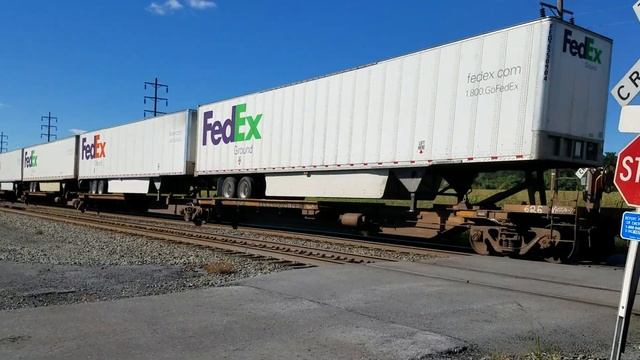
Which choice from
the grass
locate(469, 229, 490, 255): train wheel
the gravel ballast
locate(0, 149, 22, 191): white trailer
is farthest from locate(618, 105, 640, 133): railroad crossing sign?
locate(0, 149, 22, 191): white trailer

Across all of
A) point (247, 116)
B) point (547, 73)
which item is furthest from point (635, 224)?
point (247, 116)

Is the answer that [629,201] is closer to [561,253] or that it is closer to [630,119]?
[630,119]

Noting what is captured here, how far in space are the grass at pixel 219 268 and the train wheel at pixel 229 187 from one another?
31.6 ft

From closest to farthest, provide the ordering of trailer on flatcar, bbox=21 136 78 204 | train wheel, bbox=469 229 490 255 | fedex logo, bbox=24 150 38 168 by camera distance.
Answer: train wheel, bbox=469 229 490 255 < trailer on flatcar, bbox=21 136 78 204 < fedex logo, bbox=24 150 38 168

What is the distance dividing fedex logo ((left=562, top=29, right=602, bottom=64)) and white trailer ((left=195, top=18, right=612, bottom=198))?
2 cm

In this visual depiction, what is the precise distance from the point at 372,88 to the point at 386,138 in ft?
4.60

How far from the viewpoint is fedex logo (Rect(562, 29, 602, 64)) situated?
10.8m

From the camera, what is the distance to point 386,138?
1348cm

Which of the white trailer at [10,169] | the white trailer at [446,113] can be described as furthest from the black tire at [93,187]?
the white trailer at [446,113]

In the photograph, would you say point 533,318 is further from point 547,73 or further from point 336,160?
point 336,160

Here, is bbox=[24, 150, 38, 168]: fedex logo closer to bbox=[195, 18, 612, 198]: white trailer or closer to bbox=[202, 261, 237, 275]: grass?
bbox=[195, 18, 612, 198]: white trailer

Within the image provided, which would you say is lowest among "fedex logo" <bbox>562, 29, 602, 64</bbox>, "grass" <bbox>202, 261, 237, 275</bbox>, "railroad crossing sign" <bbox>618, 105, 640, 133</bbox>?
"grass" <bbox>202, 261, 237, 275</bbox>

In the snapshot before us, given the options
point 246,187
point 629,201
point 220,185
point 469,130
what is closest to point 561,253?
point 469,130

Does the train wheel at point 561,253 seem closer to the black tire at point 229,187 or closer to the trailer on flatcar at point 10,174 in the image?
the black tire at point 229,187
